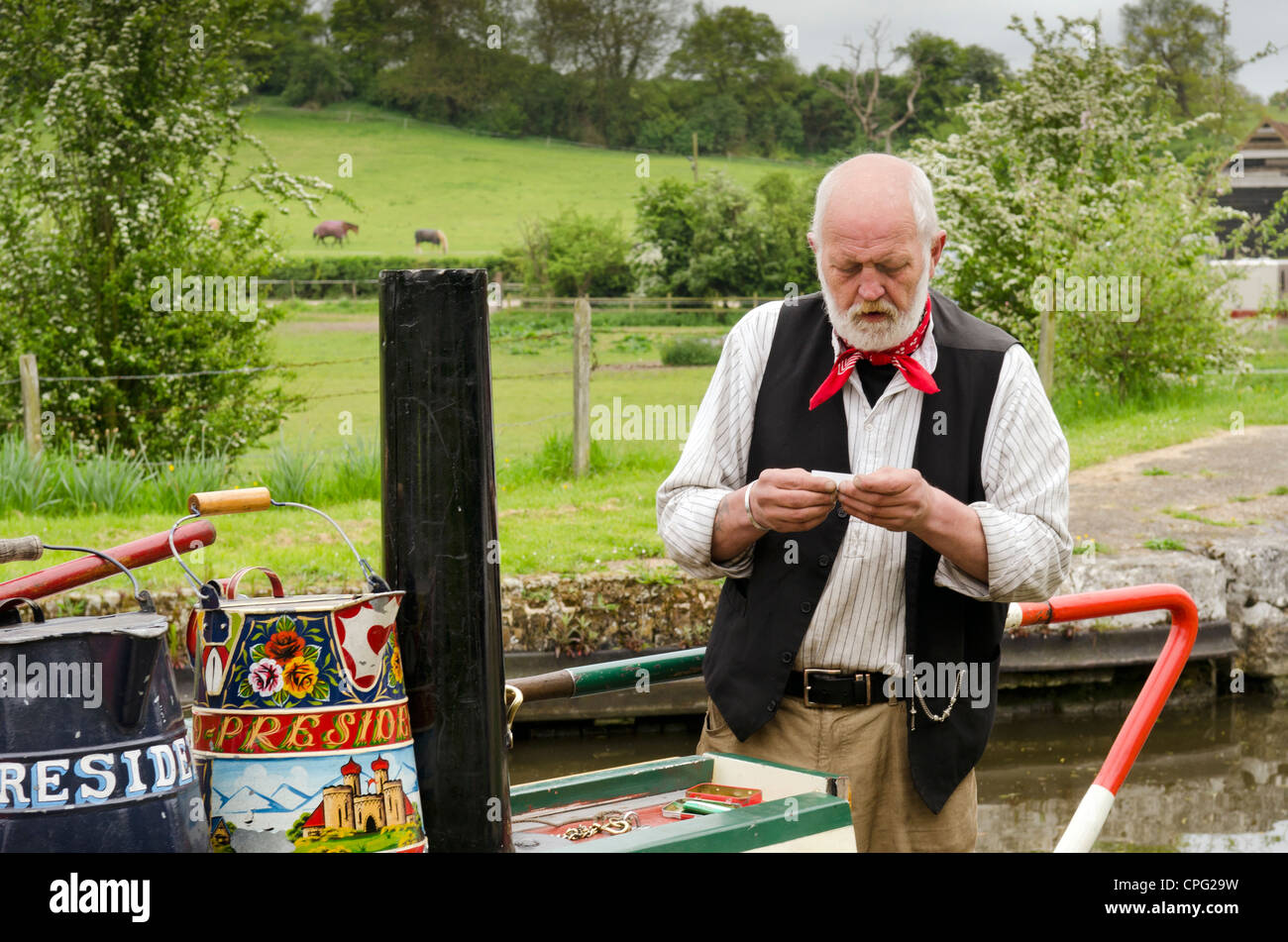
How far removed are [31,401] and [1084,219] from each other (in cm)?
1219

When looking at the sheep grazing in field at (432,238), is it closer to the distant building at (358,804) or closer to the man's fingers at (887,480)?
the man's fingers at (887,480)

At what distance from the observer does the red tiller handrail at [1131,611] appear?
2.49m

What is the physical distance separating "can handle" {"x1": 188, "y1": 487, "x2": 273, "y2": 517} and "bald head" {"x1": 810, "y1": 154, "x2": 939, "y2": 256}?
113 centimetres

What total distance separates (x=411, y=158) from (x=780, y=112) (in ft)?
55.6

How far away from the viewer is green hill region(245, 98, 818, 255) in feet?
166

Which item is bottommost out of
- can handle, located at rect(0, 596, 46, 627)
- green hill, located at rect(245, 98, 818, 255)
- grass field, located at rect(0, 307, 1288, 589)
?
grass field, located at rect(0, 307, 1288, 589)

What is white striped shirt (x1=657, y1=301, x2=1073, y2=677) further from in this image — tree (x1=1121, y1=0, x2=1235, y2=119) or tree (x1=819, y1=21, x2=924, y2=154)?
tree (x1=1121, y1=0, x2=1235, y2=119)

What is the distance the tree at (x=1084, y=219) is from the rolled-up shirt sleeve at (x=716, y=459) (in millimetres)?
12253

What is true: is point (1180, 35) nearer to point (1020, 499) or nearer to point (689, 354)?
point (689, 354)

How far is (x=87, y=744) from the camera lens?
4.74 ft
